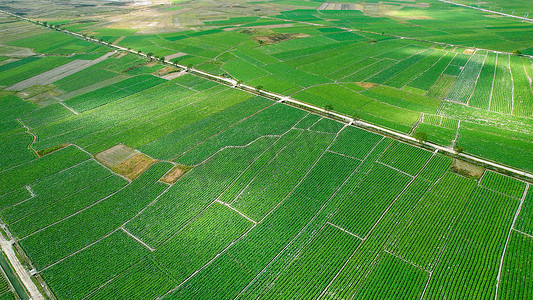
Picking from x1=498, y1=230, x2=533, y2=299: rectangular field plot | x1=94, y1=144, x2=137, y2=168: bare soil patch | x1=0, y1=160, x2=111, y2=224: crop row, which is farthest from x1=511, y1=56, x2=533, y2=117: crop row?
x1=0, y1=160, x2=111, y2=224: crop row

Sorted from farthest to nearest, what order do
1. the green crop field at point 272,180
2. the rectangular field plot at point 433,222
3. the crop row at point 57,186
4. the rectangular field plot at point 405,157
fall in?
the rectangular field plot at point 405,157 < the crop row at point 57,186 < the rectangular field plot at point 433,222 < the green crop field at point 272,180

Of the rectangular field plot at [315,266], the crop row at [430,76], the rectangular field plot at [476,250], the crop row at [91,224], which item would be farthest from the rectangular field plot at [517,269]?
the crop row at [430,76]

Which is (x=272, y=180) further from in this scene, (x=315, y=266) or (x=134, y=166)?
(x=134, y=166)

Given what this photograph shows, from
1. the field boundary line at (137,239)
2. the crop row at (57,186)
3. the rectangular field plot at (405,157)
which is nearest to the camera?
the field boundary line at (137,239)

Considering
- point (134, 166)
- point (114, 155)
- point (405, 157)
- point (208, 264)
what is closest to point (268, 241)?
point (208, 264)

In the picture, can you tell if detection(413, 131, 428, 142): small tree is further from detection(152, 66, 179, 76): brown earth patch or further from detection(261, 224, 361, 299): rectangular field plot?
detection(152, 66, 179, 76): brown earth patch

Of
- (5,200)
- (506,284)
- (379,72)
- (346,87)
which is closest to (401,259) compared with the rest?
(506,284)

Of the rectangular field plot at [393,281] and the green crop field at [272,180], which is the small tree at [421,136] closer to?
the green crop field at [272,180]
